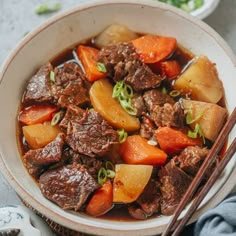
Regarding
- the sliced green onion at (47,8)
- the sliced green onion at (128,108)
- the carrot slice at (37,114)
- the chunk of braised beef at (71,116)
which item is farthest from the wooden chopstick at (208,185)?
the sliced green onion at (47,8)

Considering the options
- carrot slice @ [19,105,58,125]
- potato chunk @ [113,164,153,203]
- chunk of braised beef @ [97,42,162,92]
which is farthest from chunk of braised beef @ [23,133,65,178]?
chunk of braised beef @ [97,42,162,92]

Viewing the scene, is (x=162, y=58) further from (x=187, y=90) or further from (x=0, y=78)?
(x=0, y=78)

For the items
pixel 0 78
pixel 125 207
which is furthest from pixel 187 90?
pixel 0 78

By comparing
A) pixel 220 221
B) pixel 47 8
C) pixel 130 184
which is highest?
pixel 47 8

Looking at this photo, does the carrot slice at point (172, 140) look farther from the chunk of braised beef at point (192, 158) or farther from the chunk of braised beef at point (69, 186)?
the chunk of braised beef at point (69, 186)

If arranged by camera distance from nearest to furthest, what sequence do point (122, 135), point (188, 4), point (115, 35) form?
1. point (122, 135)
2. point (115, 35)
3. point (188, 4)

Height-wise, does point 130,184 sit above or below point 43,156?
below

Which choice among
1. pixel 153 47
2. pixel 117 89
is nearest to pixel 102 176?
pixel 117 89

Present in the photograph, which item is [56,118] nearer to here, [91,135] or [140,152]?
[91,135]
